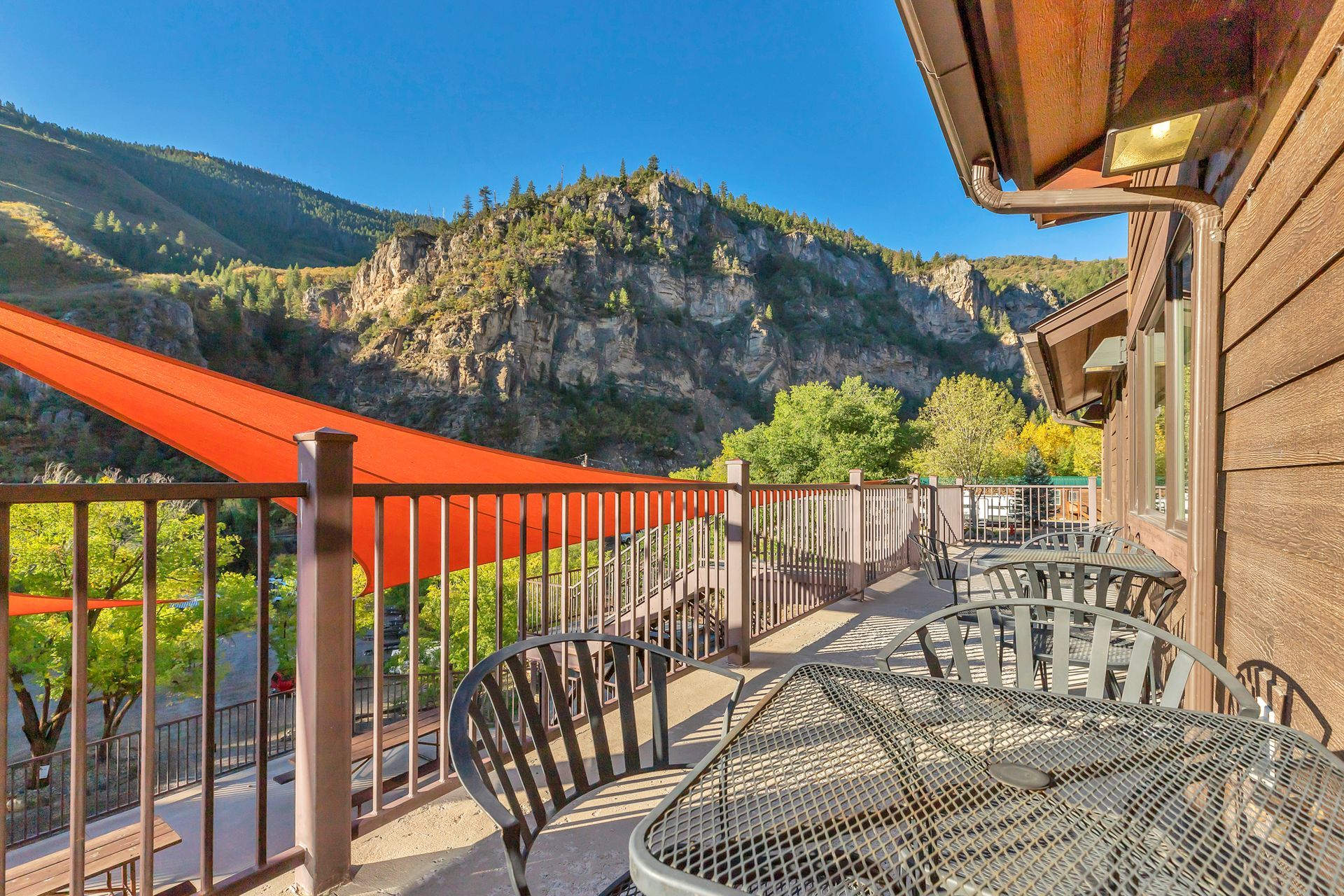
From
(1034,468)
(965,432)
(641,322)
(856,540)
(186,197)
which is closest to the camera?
(856,540)

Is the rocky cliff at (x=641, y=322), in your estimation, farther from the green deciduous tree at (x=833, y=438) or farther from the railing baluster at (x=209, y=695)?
the railing baluster at (x=209, y=695)

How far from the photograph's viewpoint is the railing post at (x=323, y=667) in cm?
149

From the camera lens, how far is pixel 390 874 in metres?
1.59

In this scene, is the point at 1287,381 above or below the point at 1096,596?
above

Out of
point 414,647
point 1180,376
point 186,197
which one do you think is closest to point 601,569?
point 414,647

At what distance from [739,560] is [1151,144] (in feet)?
7.89

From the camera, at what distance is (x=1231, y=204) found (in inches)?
69.7

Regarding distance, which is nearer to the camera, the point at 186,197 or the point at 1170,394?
the point at 1170,394

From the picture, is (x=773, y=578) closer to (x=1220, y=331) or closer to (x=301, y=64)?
(x=1220, y=331)

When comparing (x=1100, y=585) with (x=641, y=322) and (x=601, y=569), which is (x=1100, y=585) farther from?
(x=641, y=322)

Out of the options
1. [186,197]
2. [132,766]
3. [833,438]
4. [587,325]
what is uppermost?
[186,197]

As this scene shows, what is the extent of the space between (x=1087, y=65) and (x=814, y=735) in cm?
194

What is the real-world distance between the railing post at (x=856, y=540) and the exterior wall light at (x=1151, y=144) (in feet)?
12.0

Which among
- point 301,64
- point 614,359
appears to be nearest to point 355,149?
point 301,64
